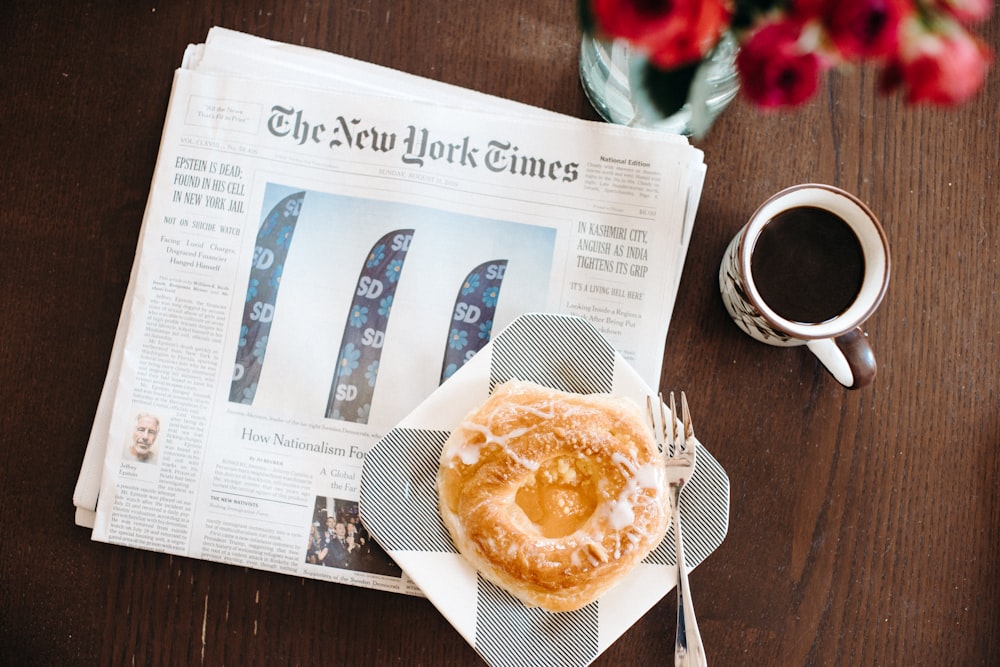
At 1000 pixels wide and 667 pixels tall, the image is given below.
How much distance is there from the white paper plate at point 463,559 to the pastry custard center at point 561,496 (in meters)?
0.07

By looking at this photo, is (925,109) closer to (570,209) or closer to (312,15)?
(570,209)

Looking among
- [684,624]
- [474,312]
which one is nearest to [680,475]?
[684,624]

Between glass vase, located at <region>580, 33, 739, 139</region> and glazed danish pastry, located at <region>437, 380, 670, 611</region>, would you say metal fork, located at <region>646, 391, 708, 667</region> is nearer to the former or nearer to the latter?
glazed danish pastry, located at <region>437, 380, 670, 611</region>

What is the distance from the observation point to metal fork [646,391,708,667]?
0.69m

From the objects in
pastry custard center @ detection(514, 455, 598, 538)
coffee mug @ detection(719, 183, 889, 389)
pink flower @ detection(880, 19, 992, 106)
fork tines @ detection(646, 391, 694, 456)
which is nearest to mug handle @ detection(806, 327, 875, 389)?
coffee mug @ detection(719, 183, 889, 389)

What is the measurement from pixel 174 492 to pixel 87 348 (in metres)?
0.19

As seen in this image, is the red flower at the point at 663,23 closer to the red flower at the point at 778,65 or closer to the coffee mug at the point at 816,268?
the red flower at the point at 778,65

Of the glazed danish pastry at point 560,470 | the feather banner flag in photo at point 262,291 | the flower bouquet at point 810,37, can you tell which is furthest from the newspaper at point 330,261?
the flower bouquet at point 810,37

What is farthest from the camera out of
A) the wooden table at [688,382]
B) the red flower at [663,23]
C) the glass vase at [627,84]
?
the wooden table at [688,382]

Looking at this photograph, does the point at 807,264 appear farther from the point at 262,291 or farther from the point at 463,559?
the point at 262,291

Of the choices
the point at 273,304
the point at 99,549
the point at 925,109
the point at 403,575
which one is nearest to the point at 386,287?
the point at 273,304

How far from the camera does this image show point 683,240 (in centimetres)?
77

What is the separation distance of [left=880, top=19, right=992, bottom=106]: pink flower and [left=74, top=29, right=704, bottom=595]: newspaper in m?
→ 0.40

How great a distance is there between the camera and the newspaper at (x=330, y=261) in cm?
77
